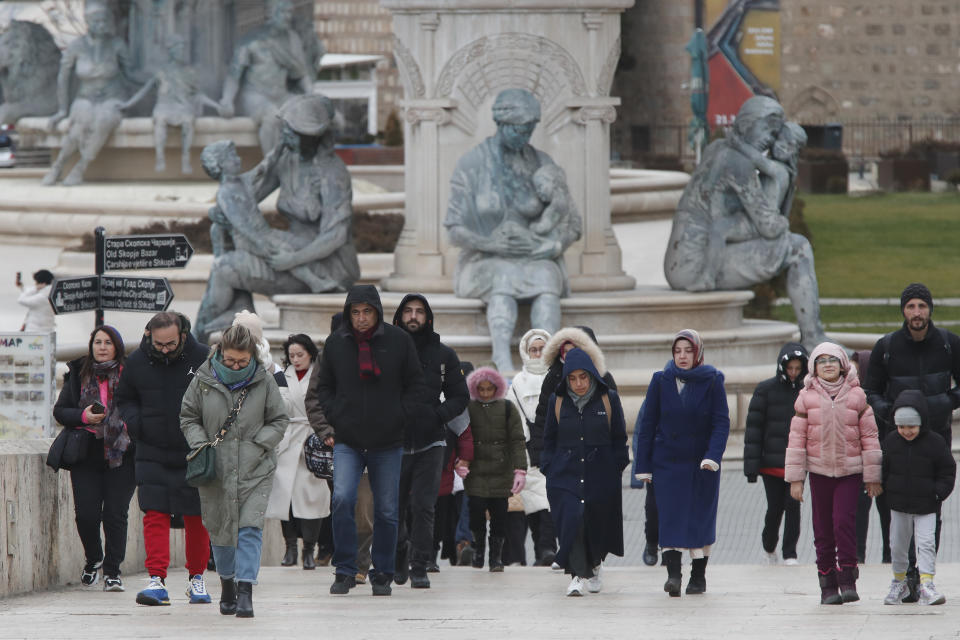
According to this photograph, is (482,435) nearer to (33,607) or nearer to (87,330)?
(33,607)

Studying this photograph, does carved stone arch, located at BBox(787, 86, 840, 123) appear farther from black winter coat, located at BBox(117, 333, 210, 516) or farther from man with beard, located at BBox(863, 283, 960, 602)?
black winter coat, located at BBox(117, 333, 210, 516)

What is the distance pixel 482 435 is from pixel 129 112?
21647 millimetres

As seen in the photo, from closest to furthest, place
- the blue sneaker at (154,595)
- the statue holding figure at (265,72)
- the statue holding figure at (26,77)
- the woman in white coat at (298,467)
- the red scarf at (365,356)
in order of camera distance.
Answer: the blue sneaker at (154,595), the red scarf at (365,356), the woman in white coat at (298,467), the statue holding figure at (265,72), the statue holding figure at (26,77)

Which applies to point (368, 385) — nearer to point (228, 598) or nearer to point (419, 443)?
point (419, 443)

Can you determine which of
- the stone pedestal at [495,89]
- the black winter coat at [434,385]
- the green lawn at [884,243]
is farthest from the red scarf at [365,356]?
the green lawn at [884,243]

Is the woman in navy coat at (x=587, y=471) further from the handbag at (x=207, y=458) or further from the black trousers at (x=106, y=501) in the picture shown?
the black trousers at (x=106, y=501)

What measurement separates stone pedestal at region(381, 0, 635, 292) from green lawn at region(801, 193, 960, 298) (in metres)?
8.08

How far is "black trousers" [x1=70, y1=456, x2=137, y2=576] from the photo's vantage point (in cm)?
1009

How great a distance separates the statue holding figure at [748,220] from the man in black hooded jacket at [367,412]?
7112 millimetres

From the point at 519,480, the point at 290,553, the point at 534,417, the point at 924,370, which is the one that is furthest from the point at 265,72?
the point at 924,370

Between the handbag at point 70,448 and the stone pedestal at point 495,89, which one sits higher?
the stone pedestal at point 495,89

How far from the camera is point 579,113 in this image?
16.9 metres

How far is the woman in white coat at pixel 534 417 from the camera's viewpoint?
11930 mm

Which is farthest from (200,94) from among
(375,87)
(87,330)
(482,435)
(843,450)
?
(375,87)
